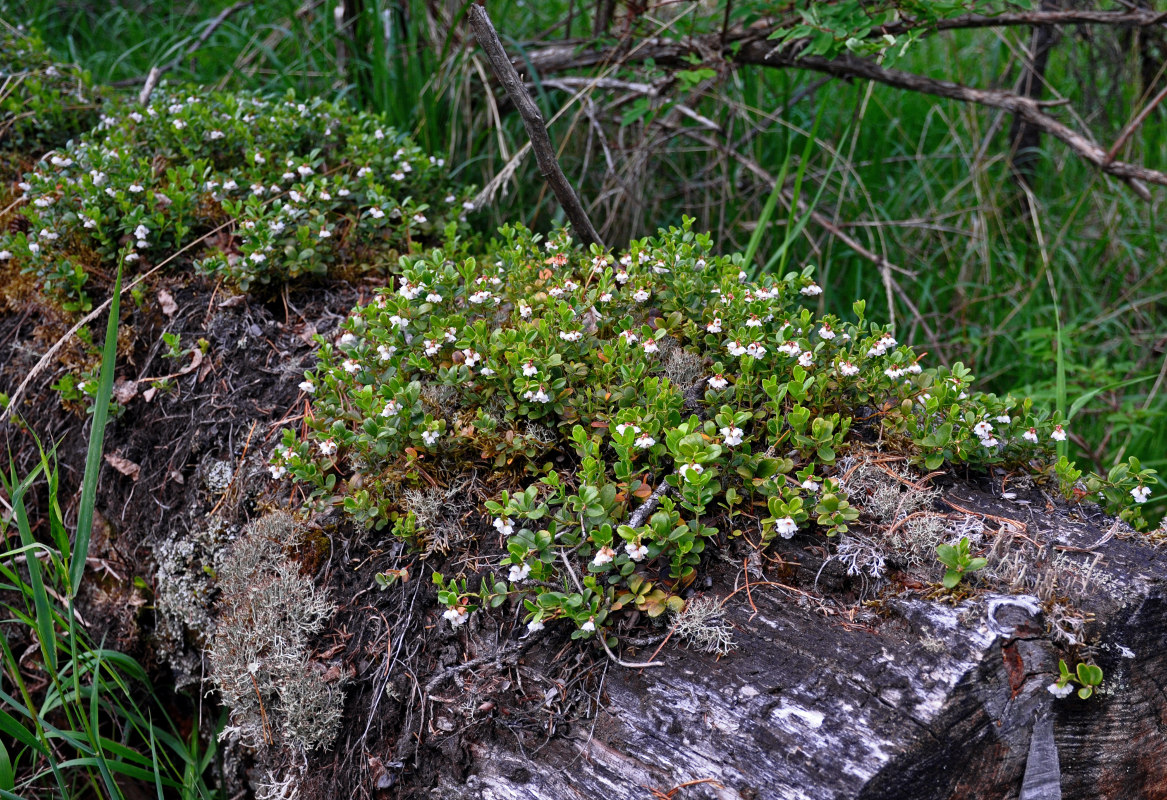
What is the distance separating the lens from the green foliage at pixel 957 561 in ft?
4.78

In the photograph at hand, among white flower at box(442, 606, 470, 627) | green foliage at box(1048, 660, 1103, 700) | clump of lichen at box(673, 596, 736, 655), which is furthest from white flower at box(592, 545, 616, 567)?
green foliage at box(1048, 660, 1103, 700)

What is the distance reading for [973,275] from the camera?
399cm

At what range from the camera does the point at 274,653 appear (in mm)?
→ 1771

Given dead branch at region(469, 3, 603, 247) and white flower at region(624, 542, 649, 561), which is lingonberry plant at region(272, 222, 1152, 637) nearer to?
white flower at region(624, 542, 649, 561)

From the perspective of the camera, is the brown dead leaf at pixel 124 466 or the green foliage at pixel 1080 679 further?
the brown dead leaf at pixel 124 466

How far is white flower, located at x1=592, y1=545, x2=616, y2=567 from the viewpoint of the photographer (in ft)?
5.00

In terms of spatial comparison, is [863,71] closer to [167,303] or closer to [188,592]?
[167,303]

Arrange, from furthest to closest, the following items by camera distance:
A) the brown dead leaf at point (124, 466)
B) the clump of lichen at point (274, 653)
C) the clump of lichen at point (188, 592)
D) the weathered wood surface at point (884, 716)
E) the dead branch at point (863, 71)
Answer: the dead branch at point (863, 71)
the brown dead leaf at point (124, 466)
the clump of lichen at point (188, 592)
the clump of lichen at point (274, 653)
the weathered wood surface at point (884, 716)

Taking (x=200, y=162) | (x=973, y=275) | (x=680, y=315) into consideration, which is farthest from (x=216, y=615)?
(x=973, y=275)

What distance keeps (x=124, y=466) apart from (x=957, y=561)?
7.56 feet

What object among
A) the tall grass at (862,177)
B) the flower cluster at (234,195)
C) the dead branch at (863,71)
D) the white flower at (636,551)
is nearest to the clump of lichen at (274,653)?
the white flower at (636,551)

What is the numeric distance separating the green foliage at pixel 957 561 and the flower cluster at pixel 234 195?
6.32ft

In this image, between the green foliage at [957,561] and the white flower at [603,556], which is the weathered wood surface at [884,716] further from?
the white flower at [603,556]

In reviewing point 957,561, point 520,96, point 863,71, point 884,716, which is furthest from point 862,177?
point 884,716
